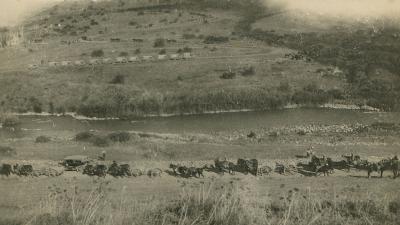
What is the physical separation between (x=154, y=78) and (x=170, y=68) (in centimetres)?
378

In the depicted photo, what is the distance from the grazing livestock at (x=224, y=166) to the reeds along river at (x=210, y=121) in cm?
1476

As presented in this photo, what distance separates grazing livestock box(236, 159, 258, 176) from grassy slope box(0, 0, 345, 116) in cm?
2229

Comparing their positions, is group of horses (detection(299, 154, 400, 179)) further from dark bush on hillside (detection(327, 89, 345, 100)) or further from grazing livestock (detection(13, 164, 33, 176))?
dark bush on hillside (detection(327, 89, 345, 100))

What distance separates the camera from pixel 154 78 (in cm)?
6612

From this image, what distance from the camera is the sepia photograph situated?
21.2 m

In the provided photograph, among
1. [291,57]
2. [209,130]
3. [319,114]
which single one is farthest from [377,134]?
[291,57]

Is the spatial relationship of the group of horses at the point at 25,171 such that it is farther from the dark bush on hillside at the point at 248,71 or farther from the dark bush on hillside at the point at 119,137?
the dark bush on hillside at the point at 248,71

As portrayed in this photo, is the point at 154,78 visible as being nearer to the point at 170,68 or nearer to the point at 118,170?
the point at 170,68

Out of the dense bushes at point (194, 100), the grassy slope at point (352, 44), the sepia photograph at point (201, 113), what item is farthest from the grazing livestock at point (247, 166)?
the grassy slope at point (352, 44)

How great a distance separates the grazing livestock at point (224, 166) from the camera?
116 feet

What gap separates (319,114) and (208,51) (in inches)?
946

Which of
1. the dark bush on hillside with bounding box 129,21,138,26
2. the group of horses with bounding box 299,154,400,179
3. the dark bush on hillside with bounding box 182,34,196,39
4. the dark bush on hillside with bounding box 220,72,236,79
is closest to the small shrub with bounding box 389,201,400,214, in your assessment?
the group of horses with bounding box 299,154,400,179

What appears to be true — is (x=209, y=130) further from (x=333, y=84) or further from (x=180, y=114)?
(x=333, y=84)

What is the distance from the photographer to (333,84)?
6312 centimetres
